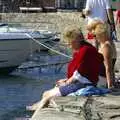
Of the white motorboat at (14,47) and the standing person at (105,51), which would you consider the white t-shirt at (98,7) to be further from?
the white motorboat at (14,47)

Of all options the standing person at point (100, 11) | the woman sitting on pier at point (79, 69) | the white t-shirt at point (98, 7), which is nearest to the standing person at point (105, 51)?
the woman sitting on pier at point (79, 69)

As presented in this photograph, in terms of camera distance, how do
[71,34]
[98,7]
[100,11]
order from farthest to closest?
1. [98,7]
2. [100,11]
3. [71,34]

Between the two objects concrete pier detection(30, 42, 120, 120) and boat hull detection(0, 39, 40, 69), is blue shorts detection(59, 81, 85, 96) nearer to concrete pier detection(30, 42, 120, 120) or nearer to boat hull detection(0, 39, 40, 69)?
concrete pier detection(30, 42, 120, 120)

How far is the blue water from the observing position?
492 inches

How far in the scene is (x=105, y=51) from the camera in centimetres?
853

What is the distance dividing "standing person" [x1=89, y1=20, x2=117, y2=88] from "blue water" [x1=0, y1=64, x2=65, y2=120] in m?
2.24

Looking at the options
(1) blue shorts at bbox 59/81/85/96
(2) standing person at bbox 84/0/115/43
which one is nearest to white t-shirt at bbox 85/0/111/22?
(2) standing person at bbox 84/0/115/43

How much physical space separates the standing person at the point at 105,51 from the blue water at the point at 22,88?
224cm

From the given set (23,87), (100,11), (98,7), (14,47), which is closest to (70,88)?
(100,11)

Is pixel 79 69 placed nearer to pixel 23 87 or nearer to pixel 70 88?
pixel 70 88

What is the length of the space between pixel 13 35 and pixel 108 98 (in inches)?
525

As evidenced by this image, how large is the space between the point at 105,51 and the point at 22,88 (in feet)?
30.4

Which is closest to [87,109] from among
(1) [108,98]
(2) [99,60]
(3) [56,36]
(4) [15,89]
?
(1) [108,98]

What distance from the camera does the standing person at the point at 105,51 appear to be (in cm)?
818
